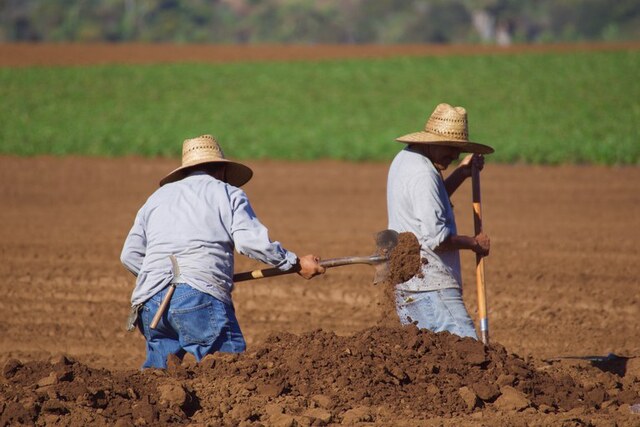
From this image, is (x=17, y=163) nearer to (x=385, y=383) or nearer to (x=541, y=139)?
(x=541, y=139)

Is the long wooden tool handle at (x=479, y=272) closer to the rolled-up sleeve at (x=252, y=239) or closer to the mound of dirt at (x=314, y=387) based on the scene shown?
the mound of dirt at (x=314, y=387)

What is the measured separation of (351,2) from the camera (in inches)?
4237

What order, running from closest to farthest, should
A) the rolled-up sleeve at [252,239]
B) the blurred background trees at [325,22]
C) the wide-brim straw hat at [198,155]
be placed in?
the rolled-up sleeve at [252,239] < the wide-brim straw hat at [198,155] < the blurred background trees at [325,22]

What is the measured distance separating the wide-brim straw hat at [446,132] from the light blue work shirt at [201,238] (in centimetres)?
119

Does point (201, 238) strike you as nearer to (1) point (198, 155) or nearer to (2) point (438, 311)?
(1) point (198, 155)

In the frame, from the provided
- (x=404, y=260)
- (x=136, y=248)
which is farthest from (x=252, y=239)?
(x=404, y=260)

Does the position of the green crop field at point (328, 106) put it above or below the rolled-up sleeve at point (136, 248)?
above

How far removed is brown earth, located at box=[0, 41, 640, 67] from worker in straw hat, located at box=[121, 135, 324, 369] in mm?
36794

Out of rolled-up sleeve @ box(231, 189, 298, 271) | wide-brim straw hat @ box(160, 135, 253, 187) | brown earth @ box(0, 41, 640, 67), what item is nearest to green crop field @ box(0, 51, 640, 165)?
brown earth @ box(0, 41, 640, 67)

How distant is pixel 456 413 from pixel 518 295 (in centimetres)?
450

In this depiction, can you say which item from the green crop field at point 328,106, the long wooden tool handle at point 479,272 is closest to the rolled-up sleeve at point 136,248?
the long wooden tool handle at point 479,272

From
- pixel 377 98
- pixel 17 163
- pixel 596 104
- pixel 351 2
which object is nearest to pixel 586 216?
pixel 17 163

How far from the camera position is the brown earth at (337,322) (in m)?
6.42

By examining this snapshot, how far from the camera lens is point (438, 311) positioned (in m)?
7.30
